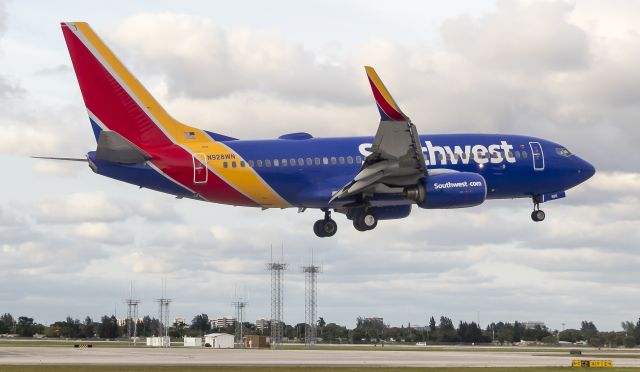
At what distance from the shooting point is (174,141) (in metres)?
58.8

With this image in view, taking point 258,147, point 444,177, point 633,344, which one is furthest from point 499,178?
point 633,344

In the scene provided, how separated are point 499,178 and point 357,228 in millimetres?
9503

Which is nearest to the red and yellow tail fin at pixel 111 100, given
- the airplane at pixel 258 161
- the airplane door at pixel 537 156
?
the airplane at pixel 258 161

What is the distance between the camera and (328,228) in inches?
2520

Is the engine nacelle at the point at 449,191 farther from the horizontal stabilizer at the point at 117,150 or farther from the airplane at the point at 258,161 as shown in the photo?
the horizontal stabilizer at the point at 117,150

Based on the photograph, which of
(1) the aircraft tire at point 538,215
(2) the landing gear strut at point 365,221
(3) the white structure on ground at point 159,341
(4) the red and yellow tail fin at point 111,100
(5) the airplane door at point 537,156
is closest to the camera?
(4) the red and yellow tail fin at point 111,100

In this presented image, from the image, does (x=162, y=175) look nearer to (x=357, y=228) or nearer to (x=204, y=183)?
(x=204, y=183)

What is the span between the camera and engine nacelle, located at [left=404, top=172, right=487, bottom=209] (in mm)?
58312

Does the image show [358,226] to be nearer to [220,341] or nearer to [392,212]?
[392,212]

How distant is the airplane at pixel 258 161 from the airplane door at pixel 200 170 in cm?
6

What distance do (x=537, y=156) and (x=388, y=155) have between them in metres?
12.8

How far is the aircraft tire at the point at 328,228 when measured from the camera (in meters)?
64.0

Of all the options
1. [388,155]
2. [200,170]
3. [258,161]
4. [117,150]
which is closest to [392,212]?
[388,155]

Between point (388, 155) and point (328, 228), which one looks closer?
point (388, 155)
